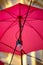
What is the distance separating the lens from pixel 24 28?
1.34 meters

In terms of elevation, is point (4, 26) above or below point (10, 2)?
below

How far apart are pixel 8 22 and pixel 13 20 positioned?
0.29 ft

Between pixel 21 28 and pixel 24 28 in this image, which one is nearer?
pixel 21 28

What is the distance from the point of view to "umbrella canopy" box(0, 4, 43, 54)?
1111mm

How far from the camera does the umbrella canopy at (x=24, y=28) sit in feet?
3.65

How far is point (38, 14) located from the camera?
1.15m

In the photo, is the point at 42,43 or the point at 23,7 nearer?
the point at 23,7

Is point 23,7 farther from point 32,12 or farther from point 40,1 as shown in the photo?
point 40,1

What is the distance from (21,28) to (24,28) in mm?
148

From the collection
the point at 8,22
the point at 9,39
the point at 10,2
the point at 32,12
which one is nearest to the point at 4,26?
the point at 8,22

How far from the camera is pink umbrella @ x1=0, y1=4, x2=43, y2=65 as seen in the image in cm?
111

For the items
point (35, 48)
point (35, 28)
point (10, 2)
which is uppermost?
point (10, 2)

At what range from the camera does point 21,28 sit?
1.19 m

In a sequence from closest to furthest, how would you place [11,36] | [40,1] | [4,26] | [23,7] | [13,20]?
[23,7], [13,20], [4,26], [11,36], [40,1]
